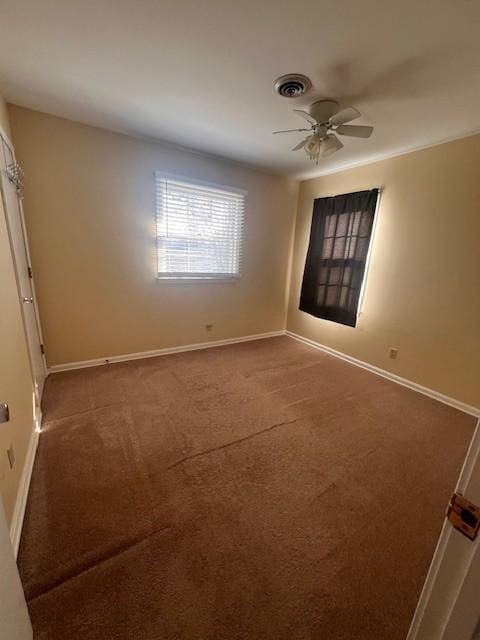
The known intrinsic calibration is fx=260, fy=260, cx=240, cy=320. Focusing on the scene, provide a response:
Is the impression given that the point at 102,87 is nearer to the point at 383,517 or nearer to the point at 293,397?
the point at 293,397

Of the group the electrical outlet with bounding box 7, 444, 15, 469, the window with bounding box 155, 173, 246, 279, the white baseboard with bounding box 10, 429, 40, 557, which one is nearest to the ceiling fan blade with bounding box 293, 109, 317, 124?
the window with bounding box 155, 173, 246, 279

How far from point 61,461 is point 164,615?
3.71 feet

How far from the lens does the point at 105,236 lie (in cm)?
283

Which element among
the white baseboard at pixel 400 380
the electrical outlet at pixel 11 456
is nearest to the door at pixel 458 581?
the electrical outlet at pixel 11 456

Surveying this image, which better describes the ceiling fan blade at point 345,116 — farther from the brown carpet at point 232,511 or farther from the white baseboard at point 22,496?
the white baseboard at point 22,496

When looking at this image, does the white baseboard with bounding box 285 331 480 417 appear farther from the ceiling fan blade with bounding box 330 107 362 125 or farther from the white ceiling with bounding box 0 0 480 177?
the ceiling fan blade with bounding box 330 107 362 125

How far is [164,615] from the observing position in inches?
39.9

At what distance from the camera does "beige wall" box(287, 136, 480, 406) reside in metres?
2.42

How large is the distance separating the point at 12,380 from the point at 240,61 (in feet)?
7.64

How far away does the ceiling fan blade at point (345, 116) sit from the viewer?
1910 mm

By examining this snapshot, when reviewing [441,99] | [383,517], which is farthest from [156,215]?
[383,517]

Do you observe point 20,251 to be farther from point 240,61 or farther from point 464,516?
point 464,516

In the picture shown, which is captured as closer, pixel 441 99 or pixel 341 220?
pixel 441 99

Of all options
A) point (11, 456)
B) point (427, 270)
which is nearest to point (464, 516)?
point (11, 456)
